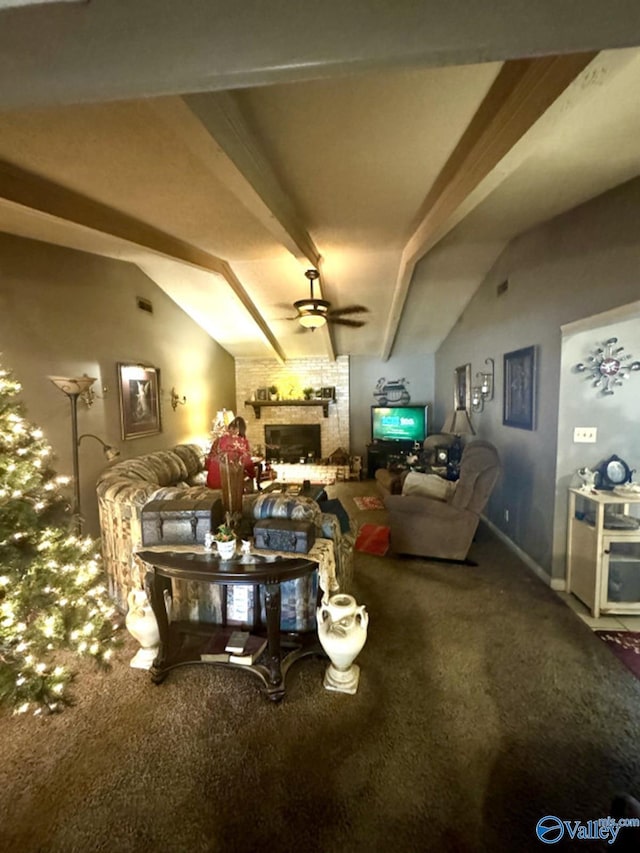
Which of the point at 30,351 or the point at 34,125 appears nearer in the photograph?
the point at 34,125

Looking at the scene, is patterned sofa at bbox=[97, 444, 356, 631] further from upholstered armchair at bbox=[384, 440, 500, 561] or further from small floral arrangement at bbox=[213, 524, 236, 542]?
upholstered armchair at bbox=[384, 440, 500, 561]

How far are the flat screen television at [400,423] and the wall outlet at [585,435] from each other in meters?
4.06

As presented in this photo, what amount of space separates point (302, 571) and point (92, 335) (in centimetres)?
310

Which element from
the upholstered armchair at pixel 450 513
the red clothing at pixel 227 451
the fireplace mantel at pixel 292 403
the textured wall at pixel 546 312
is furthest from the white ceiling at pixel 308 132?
the fireplace mantel at pixel 292 403

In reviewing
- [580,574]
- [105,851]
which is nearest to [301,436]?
[580,574]

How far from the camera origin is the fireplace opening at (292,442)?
24.5 feet

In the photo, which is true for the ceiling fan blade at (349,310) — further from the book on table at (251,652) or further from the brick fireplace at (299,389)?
the book on table at (251,652)

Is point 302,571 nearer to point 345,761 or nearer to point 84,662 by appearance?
point 345,761

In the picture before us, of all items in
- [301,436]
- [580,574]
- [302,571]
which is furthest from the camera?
[301,436]

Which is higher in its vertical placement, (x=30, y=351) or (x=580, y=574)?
(x=30, y=351)

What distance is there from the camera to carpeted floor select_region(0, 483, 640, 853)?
1382 millimetres

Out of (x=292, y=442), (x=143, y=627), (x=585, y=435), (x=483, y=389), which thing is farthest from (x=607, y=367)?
(x=292, y=442)

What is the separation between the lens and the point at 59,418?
121 inches

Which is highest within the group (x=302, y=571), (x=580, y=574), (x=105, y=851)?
(x=302, y=571)
